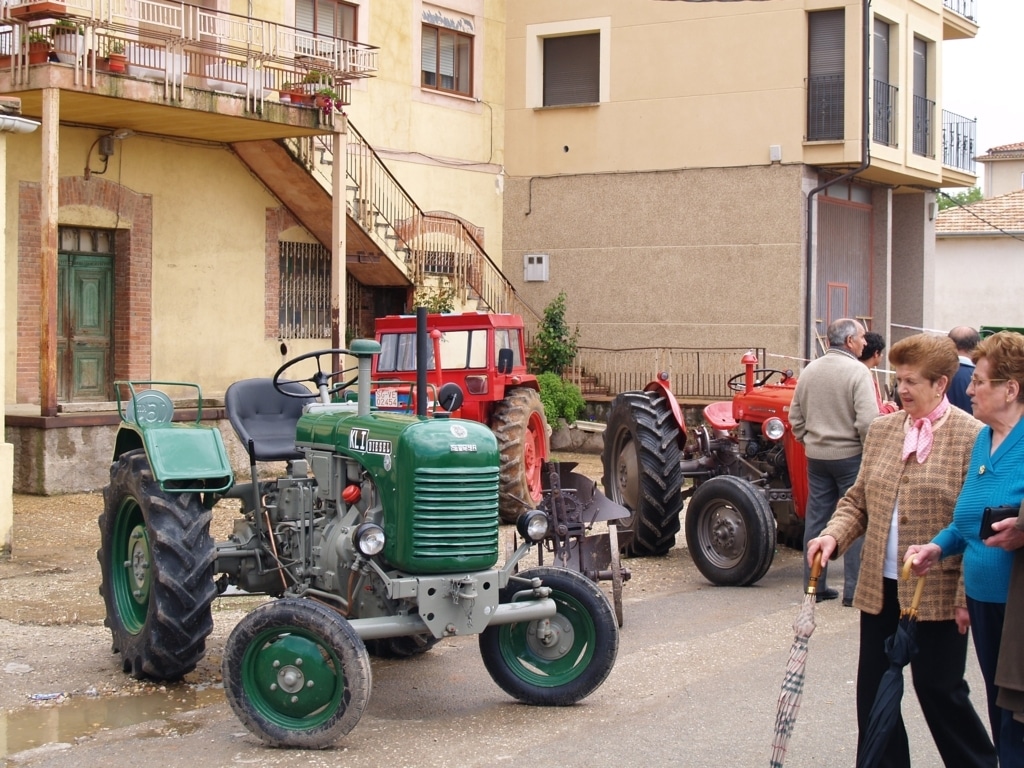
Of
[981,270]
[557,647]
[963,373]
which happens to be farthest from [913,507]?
[981,270]

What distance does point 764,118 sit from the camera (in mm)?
21562

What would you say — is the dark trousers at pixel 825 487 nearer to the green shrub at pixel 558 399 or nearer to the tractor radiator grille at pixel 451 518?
the tractor radiator grille at pixel 451 518

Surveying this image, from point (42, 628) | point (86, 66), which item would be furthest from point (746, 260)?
point (42, 628)

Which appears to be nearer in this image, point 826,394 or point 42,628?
point 42,628

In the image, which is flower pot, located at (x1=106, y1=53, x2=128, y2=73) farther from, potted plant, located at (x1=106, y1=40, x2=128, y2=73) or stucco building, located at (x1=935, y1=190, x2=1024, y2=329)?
stucco building, located at (x1=935, y1=190, x2=1024, y2=329)

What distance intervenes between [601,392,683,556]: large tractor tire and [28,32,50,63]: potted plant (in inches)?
288

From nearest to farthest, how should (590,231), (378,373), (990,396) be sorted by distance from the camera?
(990,396) < (378,373) < (590,231)

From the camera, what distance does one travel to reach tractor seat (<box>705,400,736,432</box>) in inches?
426

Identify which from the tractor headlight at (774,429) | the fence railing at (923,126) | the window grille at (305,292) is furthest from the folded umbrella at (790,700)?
the fence railing at (923,126)

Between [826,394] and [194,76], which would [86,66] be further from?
[826,394]

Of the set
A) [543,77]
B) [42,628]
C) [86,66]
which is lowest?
[42,628]

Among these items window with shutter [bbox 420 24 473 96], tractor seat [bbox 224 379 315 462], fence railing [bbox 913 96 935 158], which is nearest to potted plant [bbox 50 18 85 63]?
tractor seat [bbox 224 379 315 462]

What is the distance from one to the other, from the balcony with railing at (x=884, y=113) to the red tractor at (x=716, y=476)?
12.2 m

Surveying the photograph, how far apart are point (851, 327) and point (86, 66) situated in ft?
29.2
